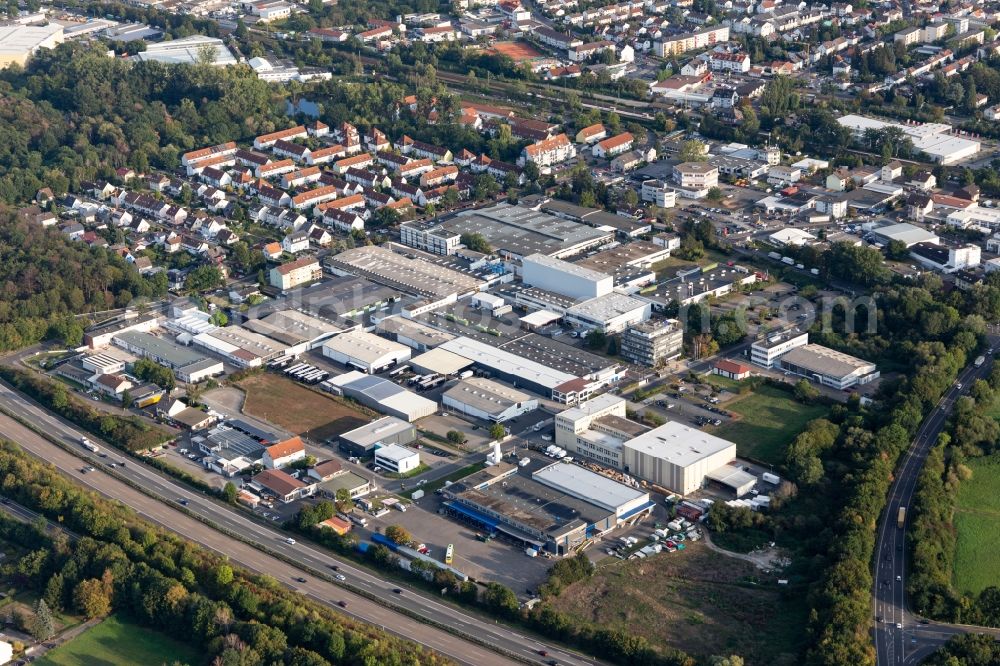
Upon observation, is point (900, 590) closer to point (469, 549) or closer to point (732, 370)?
point (469, 549)

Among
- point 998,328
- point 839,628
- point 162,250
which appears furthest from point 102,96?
point 839,628

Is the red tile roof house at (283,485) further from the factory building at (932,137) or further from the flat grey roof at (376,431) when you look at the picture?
the factory building at (932,137)

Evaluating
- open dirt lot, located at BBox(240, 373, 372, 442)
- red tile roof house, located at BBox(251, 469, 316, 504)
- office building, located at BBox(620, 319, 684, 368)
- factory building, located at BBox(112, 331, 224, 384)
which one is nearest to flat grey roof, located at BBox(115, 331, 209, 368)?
factory building, located at BBox(112, 331, 224, 384)

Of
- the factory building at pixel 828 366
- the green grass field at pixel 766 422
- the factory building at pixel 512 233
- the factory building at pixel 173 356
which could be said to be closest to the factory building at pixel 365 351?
the factory building at pixel 173 356

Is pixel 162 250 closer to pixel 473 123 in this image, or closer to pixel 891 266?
pixel 473 123

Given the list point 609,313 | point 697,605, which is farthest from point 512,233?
point 697,605

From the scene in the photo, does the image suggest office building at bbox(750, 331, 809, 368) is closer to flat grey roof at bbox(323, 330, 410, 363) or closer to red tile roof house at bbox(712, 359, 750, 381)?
red tile roof house at bbox(712, 359, 750, 381)

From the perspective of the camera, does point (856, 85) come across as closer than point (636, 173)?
No
